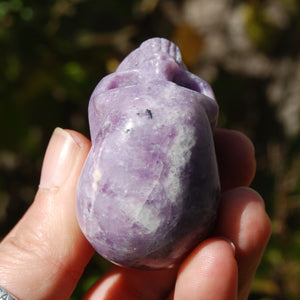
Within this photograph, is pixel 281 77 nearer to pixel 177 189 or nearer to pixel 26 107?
pixel 26 107

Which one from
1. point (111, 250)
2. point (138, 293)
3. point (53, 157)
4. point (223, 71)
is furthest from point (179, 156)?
point (223, 71)

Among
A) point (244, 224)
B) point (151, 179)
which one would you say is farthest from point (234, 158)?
point (151, 179)

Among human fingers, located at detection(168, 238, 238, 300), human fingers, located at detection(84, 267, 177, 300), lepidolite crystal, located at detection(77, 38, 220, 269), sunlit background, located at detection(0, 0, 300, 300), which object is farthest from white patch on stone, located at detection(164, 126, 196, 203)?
sunlit background, located at detection(0, 0, 300, 300)

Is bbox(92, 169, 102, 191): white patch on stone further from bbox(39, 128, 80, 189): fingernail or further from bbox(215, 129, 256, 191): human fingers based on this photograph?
bbox(215, 129, 256, 191): human fingers

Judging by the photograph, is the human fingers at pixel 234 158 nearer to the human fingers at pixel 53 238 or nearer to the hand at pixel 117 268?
the hand at pixel 117 268

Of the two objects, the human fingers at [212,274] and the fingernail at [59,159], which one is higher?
the fingernail at [59,159]

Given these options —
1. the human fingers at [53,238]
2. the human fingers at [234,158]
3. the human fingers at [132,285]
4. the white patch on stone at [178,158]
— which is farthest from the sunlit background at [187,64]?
the white patch on stone at [178,158]

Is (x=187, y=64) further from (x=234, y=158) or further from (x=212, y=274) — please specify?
(x=212, y=274)
